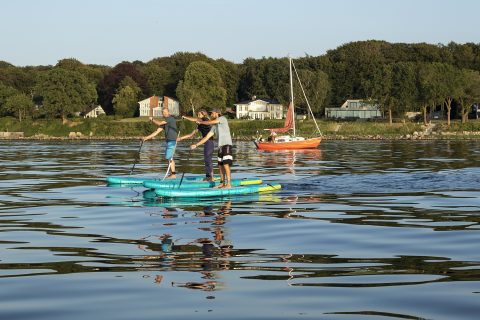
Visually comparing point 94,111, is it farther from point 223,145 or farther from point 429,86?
point 223,145

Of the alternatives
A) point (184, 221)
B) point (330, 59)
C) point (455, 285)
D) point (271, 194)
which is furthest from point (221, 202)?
point (330, 59)

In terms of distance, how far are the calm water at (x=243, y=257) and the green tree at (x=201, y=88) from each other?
4576 inches

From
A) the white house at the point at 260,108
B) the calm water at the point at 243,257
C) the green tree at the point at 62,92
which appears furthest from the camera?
the white house at the point at 260,108

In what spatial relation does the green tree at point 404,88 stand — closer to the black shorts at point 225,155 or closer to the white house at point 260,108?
the white house at point 260,108

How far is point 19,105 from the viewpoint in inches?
5728

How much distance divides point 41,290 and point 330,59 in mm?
147342

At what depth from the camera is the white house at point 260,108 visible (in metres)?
151

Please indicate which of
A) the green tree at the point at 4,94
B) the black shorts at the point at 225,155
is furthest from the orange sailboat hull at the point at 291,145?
the green tree at the point at 4,94

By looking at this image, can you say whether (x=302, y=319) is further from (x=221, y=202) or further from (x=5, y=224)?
(x=221, y=202)

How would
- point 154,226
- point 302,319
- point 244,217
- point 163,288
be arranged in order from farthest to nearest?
point 244,217
point 154,226
point 163,288
point 302,319

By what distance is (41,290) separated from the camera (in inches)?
359

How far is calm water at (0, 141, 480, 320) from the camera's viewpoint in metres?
8.24

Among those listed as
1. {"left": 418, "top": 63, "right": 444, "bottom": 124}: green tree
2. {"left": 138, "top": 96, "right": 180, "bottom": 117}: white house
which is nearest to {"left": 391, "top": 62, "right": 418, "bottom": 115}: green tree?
{"left": 418, "top": 63, "right": 444, "bottom": 124}: green tree

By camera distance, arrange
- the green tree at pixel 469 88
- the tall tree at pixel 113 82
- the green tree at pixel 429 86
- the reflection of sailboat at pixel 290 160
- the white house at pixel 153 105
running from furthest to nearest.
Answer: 1. the tall tree at pixel 113 82
2. the white house at pixel 153 105
3. the green tree at pixel 469 88
4. the green tree at pixel 429 86
5. the reflection of sailboat at pixel 290 160
